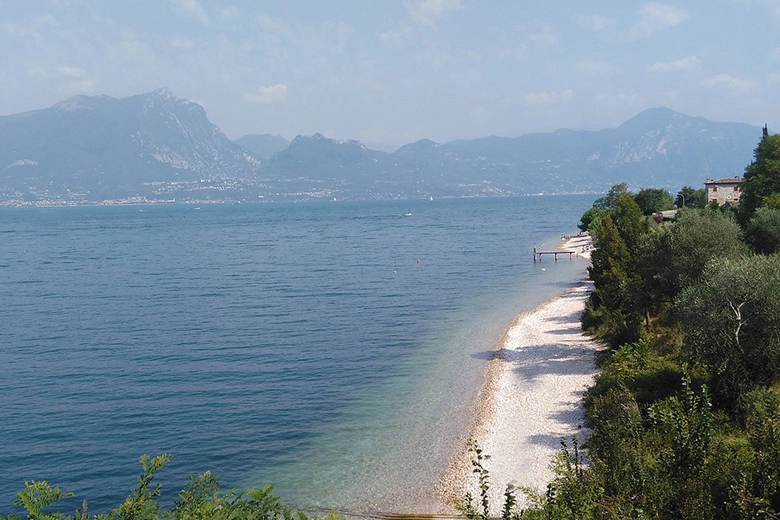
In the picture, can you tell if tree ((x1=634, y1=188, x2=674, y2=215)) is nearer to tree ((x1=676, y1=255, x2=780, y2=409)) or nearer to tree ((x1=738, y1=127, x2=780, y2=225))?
tree ((x1=738, y1=127, x2=780, y2=225))

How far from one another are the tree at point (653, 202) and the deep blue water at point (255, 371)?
23.6m

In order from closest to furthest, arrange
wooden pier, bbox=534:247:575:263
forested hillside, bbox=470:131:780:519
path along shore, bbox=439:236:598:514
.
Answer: forested hillside, bbox=470:131:780:519, path along shore, bbox=439:236:598:514, wooden pier, bbox=534:247:575:263

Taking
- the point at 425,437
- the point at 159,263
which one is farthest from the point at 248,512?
the point at 159,263

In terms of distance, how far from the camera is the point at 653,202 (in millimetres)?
107125

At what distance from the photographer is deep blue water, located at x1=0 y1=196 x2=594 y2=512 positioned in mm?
27312

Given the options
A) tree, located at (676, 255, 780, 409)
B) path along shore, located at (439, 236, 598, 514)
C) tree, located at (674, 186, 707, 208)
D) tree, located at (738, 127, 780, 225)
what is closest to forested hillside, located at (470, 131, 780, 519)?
tree, located at (676, 255, 780, 409)

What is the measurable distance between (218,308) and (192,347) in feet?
49.0

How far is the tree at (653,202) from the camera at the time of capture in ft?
349

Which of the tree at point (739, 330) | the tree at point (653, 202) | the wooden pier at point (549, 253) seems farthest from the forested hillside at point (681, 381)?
the tree at point (653, 202)

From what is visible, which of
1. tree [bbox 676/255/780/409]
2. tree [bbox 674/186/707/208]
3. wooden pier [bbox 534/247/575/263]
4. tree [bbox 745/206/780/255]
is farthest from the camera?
tree [bbox 674/186/707/208]

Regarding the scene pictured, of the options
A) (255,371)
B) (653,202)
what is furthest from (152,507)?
(653,202)

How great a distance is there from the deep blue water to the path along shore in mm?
1334

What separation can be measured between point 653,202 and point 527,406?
279ft

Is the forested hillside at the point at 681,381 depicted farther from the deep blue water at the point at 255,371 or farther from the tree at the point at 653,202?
the tree at the point at 653,202
